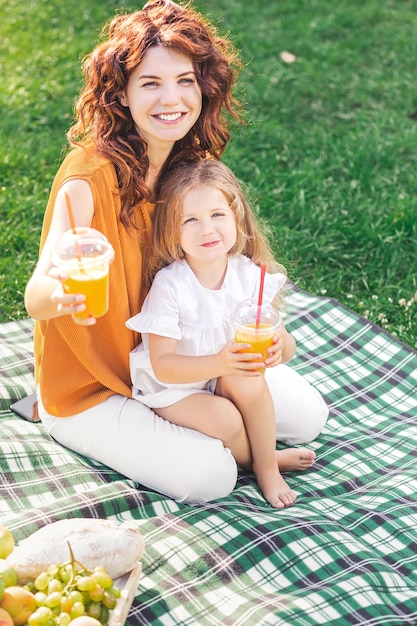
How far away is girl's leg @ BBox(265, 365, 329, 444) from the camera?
3404mm

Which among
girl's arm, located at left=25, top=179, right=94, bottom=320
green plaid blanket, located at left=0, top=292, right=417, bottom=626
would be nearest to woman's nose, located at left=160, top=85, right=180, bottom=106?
girl's arm, located at left=25, top=179, right=94, bottom=320

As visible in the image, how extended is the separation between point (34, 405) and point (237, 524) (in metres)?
1.10

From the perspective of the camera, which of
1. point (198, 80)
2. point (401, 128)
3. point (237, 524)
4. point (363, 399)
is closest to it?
point (237, 524)

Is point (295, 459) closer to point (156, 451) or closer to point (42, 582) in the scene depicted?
point (156, 451)

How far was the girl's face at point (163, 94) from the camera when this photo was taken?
2955mm

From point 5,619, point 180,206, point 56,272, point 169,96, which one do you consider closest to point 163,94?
point 169,96

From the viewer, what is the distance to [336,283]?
4.76 meters

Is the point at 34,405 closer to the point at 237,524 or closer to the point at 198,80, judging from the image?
the point at 237,524

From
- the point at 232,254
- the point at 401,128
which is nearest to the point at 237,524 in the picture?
the point at 232,254

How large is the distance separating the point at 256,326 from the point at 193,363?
0.28 m

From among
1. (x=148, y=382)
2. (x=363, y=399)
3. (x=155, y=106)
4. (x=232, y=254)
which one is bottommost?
(x=363, y=399)

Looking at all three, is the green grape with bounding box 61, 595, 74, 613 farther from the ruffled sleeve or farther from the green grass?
the green grass

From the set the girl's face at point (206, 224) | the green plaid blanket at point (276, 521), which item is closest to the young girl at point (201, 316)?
the girl's face at point (206, 224)

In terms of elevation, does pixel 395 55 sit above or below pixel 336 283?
above
